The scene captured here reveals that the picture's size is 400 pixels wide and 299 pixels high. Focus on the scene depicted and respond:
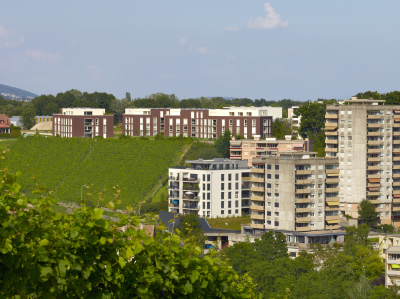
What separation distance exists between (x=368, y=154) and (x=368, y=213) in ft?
27.8

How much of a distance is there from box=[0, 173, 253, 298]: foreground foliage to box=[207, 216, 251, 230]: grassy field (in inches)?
3028

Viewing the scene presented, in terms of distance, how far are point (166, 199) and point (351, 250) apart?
40.1 meters

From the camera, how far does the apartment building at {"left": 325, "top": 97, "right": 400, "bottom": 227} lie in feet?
328

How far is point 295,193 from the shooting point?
84750mm

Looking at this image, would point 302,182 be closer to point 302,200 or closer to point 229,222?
point 302,200

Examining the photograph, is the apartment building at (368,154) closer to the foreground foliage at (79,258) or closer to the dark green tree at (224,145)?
the dark green tree at (224,145)

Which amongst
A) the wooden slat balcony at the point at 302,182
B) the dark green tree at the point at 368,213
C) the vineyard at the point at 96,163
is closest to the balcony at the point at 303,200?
the wooden slat balcony at the point at 302,182

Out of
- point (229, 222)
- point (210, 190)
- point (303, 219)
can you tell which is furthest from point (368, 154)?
point (303, 219)

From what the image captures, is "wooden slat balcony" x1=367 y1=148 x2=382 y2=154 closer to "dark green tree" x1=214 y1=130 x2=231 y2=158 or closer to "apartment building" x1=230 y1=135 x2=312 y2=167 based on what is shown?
"apartment building" x1=230 y1=135 x2=312 y2=167

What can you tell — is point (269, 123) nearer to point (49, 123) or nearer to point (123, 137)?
point (123, 137)

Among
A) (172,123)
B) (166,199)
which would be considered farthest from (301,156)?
(172,123)

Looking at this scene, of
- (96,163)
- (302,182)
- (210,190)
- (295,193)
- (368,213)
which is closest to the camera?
(295,193)

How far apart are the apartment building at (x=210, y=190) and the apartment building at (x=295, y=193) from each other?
1253cm

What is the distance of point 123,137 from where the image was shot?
147500 millimetres
